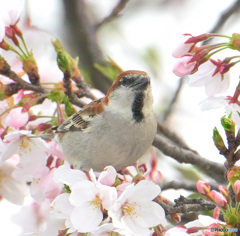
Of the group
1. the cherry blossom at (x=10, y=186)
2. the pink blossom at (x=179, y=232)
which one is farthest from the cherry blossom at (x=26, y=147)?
the pink blossom at (x=179, y=232)

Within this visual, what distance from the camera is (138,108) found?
340cm

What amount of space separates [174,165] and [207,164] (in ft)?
2.68

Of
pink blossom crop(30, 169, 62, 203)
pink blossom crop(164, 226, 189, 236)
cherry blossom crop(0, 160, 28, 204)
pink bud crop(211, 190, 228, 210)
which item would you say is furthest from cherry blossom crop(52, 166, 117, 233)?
cherry blossom crop(0, 160, 28, 204)

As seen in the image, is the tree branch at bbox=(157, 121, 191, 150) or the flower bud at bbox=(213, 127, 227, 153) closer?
the flower bud at bbox=(213, 127, 227, 153)

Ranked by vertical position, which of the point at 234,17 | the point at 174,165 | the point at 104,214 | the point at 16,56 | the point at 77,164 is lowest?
the point at 174,165

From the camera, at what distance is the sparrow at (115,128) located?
130 inches

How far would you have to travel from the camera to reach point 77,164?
3422 mm

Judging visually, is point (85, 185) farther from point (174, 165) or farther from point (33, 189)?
point (174, 165)

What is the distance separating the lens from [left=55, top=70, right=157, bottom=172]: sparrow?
130 inches

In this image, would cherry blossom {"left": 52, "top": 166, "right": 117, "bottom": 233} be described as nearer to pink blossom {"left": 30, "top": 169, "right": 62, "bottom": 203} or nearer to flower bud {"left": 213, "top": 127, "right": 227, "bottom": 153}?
flower bud {"left": 213, "top": 127, "right": 227, "bottom": 153}

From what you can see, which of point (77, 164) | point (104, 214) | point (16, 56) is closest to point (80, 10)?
point (16, 56)

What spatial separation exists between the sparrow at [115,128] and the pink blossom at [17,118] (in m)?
0.22

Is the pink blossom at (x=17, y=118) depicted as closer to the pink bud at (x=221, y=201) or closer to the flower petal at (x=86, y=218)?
the flower petal at (x=86, y=218)

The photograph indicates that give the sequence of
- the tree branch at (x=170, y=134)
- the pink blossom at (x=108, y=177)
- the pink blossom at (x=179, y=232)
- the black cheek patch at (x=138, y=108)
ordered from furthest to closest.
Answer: the tree branch at (x=170, y=134), the black cheek patch at (x=138, y=108), the pink blossom at (x=108, y=177), the pink blossom at (x=179, y=232)
